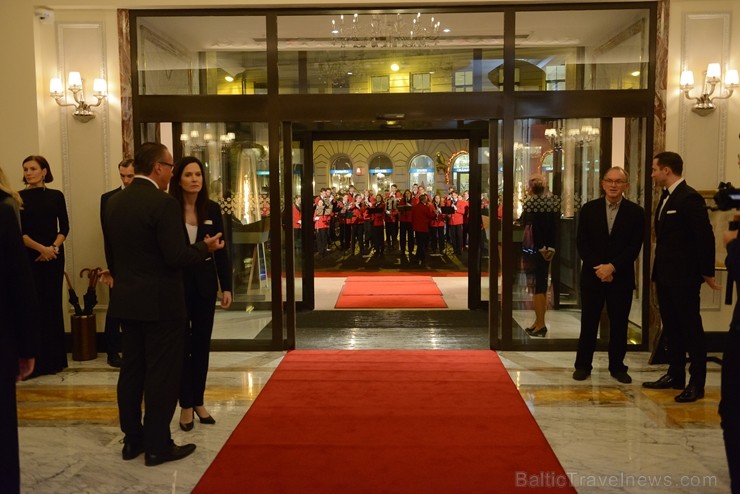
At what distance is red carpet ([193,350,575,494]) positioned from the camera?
3254 mm

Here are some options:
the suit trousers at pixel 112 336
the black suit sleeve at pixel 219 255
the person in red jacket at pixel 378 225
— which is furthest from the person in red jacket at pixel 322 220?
the black suit sleeve at pixel 219 255

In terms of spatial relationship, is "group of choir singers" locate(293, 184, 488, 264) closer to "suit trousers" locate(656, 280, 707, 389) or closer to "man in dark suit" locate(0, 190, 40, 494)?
"suit trousers" locate(656, 280, 707, 389)

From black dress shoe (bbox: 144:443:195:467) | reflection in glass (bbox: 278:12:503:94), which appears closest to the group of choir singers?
reflection in glass (bbox: 278:12:503:94)

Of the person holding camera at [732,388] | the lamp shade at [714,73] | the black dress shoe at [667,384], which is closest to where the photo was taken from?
the person holding camera at [732,388]

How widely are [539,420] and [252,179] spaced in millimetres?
3279

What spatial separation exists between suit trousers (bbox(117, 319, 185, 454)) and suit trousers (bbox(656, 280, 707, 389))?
10.7 ft

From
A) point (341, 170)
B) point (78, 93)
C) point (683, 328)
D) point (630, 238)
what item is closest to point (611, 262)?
point (630, 238)

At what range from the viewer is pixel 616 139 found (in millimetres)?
5949

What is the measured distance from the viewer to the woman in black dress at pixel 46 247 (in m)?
5.27

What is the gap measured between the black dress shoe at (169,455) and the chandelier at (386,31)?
3.74 metres

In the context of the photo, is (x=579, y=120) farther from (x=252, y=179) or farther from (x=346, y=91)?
(x=252, y=179)

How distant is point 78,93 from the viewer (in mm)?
5789

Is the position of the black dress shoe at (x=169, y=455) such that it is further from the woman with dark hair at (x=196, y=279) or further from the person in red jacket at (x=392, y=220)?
the person in red jacket at (x=392, y=220)

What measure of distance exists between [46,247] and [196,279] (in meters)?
2.13
